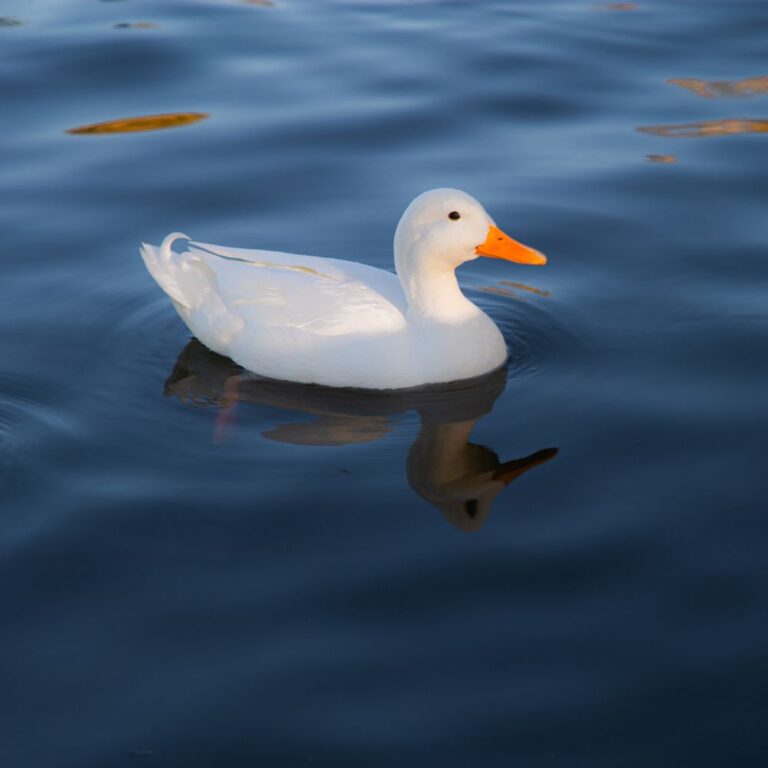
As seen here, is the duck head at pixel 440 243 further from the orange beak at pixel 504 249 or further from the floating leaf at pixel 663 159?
the floating leaf at pixel 663 159

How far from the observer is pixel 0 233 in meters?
8.41

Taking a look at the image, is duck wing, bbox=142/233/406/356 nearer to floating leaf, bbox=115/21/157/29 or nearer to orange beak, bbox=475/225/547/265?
orange beak, bbox=475/225/547/265

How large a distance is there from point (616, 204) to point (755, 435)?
2.90 meters

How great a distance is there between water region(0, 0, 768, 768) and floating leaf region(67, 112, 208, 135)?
10 centimetres

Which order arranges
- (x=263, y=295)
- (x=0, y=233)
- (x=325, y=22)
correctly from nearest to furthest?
(x=263, y=295) < (x=0, y=233) < (x=325, y=22)

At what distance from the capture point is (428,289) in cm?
675

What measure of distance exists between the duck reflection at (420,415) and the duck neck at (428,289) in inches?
13.6

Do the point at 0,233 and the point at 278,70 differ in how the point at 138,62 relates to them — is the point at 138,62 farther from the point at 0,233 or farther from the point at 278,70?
the point at 0,233

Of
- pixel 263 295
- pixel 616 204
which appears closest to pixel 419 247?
pixel 263 295

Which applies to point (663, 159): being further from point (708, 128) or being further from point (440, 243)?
point (440, 243)

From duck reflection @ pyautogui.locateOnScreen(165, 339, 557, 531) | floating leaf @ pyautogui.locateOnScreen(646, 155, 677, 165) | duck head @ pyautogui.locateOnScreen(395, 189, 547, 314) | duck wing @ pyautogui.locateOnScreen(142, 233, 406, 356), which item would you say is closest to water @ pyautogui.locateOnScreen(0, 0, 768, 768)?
duck reflection @ pyautogui.locateOnScreen(165, 339, 557, 531)

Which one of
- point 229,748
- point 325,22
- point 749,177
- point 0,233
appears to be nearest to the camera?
point 229,748

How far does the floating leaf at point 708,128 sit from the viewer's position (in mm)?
9773

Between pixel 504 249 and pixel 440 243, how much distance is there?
35 centimetres
